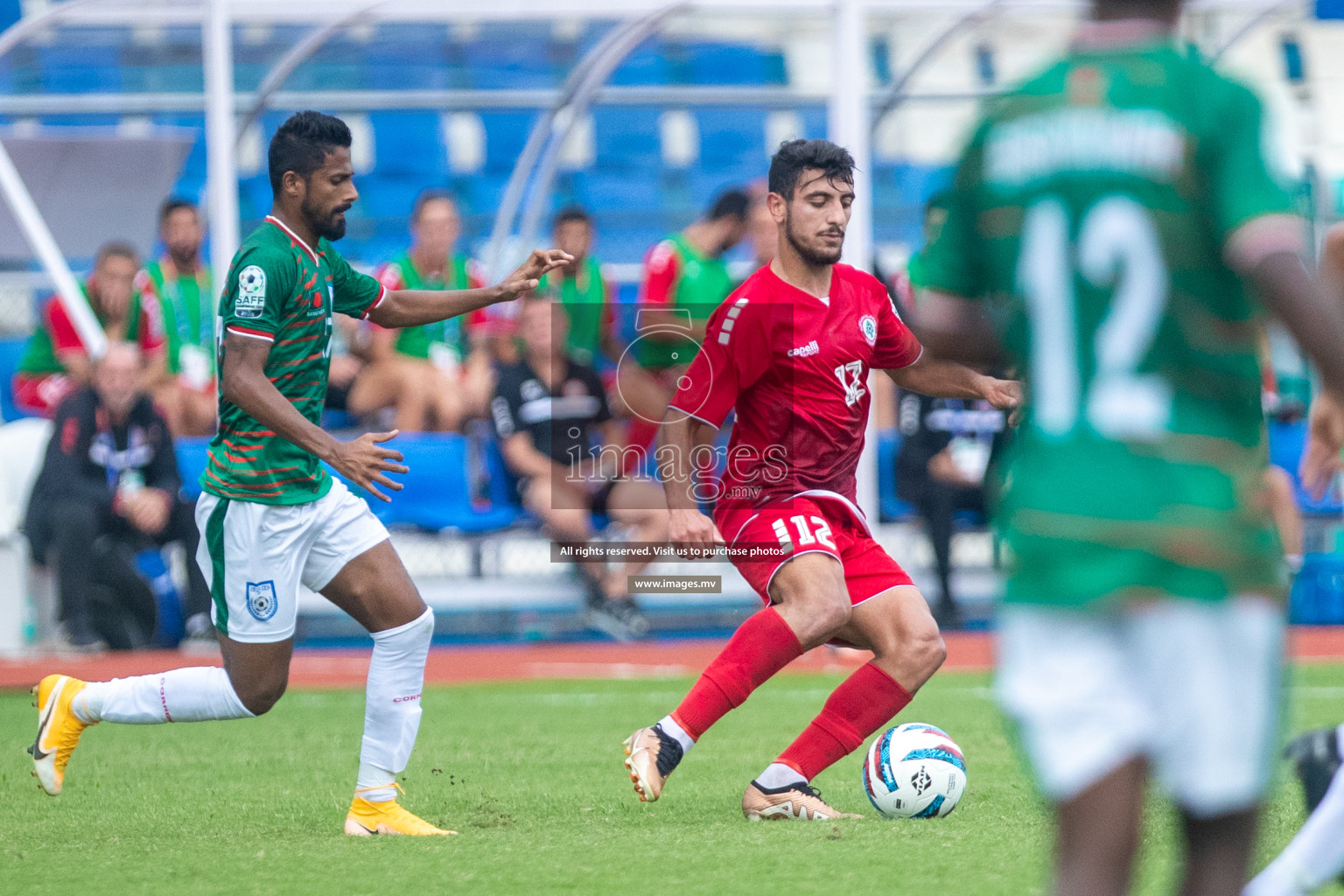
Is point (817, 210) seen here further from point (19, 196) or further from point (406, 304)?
point (19, 196)

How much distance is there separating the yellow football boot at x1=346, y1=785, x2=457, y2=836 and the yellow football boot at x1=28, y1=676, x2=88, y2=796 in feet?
3.13

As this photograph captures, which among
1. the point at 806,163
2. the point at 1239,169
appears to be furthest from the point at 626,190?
the point at 1239,169

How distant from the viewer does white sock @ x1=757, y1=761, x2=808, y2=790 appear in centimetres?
532

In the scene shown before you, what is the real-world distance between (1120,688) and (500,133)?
15690 millimetres

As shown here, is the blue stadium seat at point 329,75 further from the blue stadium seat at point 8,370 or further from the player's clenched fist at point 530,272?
the player's clenched fist at point 530,272

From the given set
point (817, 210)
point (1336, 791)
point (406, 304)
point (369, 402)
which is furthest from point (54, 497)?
point (1336, 791)

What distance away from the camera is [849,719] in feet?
17.6

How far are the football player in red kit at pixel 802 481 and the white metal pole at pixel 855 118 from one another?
424 cm

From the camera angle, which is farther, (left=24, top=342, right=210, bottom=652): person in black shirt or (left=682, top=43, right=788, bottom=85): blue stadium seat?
(left=682, top=43, right=788, bottom=85): blue stadium seat

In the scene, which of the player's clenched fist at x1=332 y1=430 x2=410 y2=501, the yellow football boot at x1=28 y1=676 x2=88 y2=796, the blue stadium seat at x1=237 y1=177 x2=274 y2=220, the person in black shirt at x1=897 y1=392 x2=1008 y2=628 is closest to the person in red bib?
the blue stadium seat at x1=237 y1=177 x2=274 y2=220

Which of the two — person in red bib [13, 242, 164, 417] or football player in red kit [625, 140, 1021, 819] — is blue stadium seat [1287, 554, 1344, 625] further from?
person in red bib [13, 242, 164, 417]

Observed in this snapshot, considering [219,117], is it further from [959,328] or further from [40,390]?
[959,328]

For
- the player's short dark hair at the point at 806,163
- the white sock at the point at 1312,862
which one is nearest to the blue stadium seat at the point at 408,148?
the player's short dark hair at the point at 806,163

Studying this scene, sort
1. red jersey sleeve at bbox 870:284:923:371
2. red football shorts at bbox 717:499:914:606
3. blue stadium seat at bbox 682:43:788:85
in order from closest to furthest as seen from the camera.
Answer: red football shorts at bbox 717:499:914:606
red jersey sleeve at bbox 870:284:923:371
blue stadium seat at bbox 682:43:788:85
